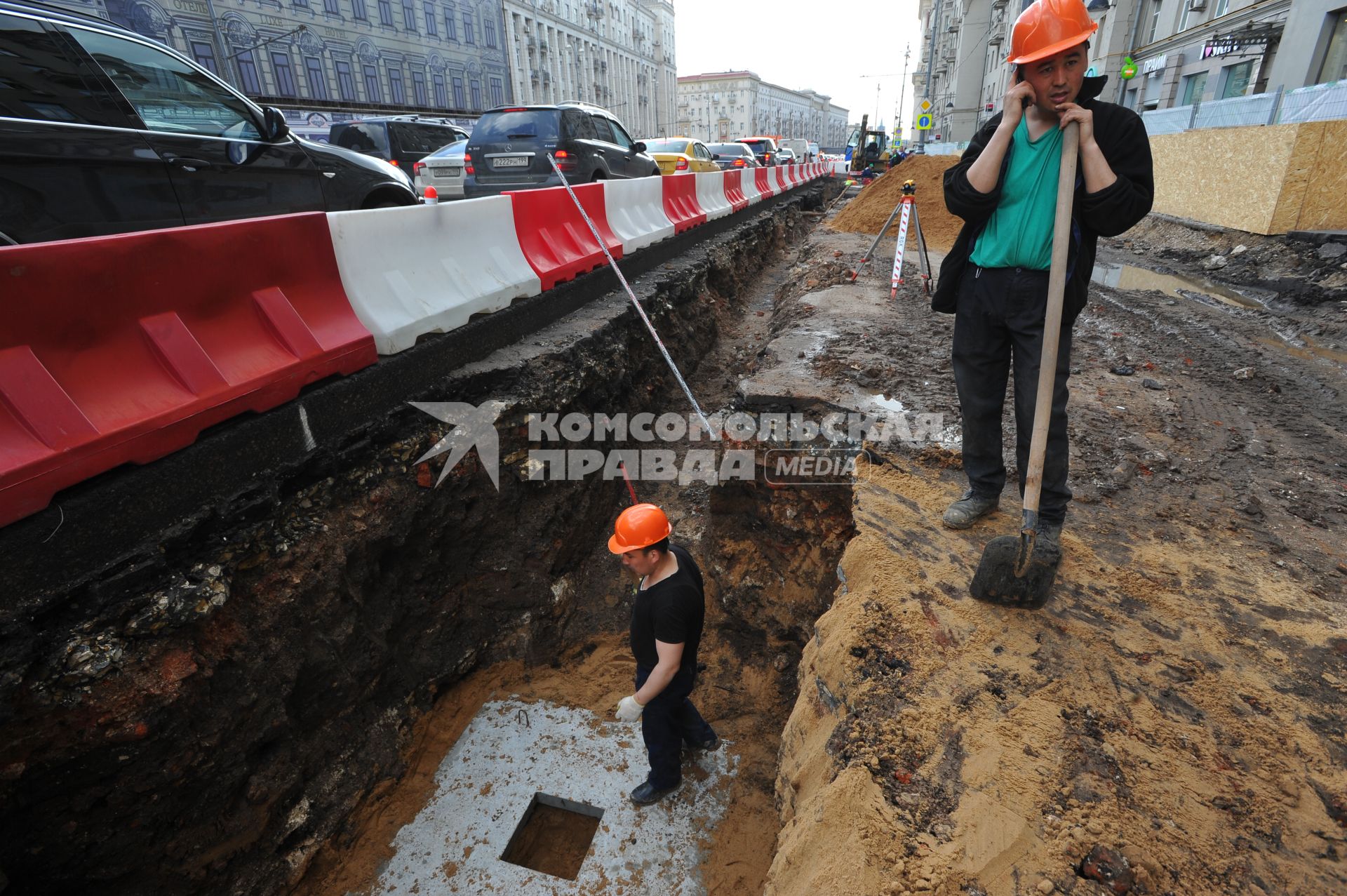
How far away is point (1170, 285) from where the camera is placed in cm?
926

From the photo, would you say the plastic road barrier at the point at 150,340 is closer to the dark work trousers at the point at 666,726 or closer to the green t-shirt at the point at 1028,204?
the dark work trousers at the point at 666,726

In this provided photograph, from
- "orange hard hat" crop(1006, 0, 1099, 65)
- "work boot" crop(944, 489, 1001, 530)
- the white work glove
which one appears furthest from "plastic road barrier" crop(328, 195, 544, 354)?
"orange hard hat" crop(1006, 0, 1099, 65)

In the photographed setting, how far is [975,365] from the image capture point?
2791 millimetres

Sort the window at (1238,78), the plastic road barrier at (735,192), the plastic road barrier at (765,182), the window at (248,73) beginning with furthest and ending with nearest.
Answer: the window at (248,73), the window at (1238,78), the plastic road barrier at (765,182), the plastic road barrier at (735,192)

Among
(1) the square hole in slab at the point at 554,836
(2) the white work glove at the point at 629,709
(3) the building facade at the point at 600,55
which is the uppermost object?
(3) the building facade at the point at 600,55

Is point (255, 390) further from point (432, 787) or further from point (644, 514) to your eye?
point (432, 787)

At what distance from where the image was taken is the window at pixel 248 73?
24453 mm

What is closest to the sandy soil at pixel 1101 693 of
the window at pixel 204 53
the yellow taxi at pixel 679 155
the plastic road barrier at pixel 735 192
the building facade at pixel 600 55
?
the plastic road barrier at pixel 735 192

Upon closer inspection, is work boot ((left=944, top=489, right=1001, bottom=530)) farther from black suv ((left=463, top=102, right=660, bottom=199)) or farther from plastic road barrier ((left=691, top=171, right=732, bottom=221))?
plastic road barrier ((left=691, top=171, right=732, bottom=221))

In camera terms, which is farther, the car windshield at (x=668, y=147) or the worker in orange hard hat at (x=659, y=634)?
the car windshield at (x=668, y=147)

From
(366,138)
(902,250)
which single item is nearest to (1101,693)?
(902,250)

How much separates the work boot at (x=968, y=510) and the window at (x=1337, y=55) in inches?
844

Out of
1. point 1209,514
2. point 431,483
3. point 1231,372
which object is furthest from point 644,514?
point 1231,372

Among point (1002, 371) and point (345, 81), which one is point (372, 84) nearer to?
point (345, 81)
